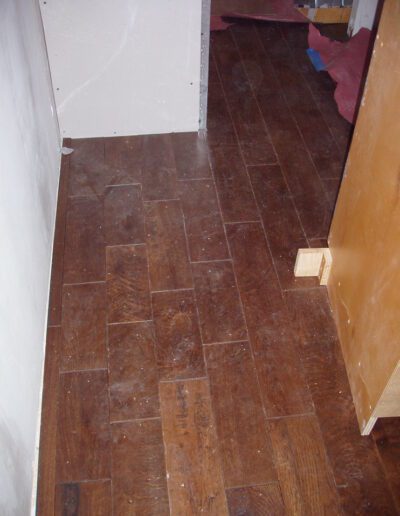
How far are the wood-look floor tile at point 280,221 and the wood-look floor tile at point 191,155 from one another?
0.22 m

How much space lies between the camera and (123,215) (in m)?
2.39

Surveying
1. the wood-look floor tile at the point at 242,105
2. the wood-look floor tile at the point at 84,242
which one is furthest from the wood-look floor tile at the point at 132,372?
the wood-look floor tile at the point at 242,105

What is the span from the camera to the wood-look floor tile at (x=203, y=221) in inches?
88.8

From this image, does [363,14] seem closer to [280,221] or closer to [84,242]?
[280,221]

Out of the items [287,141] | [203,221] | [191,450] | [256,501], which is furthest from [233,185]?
[256,501]

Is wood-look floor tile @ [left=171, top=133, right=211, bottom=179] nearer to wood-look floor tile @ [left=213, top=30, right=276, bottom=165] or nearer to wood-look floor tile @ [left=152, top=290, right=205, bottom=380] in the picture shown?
wood-look floor tile @ [left=213, top=30, right=276, bottom=165]

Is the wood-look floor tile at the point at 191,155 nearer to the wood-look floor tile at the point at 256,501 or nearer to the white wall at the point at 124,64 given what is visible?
the white wall at the point at 124,64

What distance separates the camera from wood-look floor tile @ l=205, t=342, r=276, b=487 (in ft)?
5.41

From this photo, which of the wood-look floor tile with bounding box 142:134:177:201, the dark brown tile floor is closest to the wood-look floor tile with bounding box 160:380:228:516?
the dark brown tile floor

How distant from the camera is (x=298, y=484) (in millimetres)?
1619

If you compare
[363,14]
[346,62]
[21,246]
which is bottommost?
[346,62]

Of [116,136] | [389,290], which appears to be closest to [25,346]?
[389,290]

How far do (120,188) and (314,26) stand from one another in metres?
1.89

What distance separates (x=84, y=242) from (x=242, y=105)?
1.23 m
